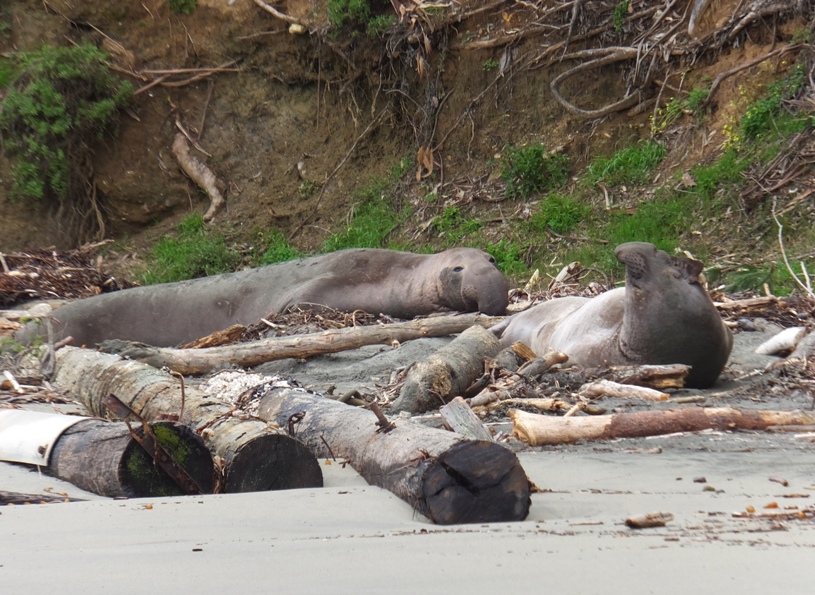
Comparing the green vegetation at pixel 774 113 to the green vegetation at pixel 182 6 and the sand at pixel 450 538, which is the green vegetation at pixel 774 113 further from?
the green vegetation at pixel 182 6

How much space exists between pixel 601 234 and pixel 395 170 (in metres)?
4.35

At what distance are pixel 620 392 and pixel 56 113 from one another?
12372 mm

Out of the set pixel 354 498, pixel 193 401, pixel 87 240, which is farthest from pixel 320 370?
pixel 87 240

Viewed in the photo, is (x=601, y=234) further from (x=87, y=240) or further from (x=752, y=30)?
(x=87, y=240)

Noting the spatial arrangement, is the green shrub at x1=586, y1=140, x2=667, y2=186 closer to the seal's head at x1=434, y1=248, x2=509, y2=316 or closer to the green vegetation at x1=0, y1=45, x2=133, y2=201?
the seal's head at x1=434, y1=248, x2=509, y2=316

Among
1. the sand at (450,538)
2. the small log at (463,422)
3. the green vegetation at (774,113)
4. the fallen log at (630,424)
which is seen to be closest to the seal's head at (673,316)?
the fallen log at (630,424)

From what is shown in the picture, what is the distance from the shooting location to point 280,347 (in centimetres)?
701

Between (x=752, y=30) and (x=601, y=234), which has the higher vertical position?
(x=752, y=30)

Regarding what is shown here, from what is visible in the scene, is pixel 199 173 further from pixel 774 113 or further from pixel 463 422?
pixel 463 422

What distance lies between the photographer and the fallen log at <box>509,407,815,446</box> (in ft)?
Answer: 12.5

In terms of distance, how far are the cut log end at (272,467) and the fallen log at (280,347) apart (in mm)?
3126

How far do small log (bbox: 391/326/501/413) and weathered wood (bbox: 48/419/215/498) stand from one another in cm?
181

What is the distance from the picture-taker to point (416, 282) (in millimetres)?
10211

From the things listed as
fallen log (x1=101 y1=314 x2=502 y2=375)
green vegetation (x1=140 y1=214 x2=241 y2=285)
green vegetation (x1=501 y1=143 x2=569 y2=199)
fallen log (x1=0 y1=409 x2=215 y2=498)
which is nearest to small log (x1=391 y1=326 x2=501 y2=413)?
fallen log (x1=101 y1=314 x2=502 y2=375)
